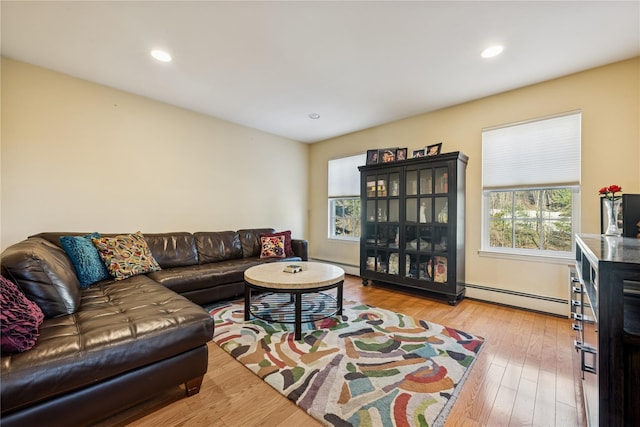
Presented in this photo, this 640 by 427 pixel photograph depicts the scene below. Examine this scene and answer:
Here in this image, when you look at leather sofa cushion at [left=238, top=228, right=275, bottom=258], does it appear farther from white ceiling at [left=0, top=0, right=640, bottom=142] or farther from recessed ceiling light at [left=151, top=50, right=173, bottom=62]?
recessed ceiling light at [left=151, top=50, right=173, bottom=62]

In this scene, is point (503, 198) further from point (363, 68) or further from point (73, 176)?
point (73, 176)

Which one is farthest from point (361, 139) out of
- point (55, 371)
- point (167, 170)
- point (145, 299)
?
point (55, 371)

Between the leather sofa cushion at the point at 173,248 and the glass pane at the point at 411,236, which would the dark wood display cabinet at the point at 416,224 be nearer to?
the glass pane at the point at 411,236

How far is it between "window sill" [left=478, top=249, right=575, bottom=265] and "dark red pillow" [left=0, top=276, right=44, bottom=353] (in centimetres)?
391

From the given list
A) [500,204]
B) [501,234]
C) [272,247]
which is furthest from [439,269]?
[272,247]

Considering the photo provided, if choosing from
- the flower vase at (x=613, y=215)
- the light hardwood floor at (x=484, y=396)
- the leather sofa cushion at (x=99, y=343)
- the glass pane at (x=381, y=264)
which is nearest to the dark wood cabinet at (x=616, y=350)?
the light hardwood floor at (x=484, y=396)

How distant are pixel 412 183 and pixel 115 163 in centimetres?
366

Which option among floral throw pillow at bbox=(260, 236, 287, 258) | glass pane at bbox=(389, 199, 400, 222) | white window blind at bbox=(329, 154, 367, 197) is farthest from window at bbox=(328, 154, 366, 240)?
floral throw pillow at bbox=(260, 236, 287, 258)

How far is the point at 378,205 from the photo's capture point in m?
3.91

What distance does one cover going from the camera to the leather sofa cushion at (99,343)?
1051 mm

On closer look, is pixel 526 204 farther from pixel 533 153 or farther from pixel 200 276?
pixel 200 276

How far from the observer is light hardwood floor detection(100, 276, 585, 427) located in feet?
4.56

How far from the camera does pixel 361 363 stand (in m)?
1.88

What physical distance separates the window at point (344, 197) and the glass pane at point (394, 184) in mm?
888
